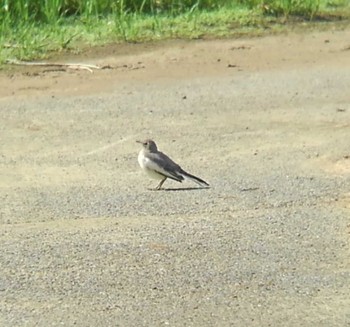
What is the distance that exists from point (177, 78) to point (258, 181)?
3.80 metres

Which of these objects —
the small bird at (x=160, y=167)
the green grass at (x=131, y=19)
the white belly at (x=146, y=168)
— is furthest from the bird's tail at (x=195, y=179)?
the green grass at (x=131, y=19)

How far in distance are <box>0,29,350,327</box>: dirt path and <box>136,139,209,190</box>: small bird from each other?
0.14 m

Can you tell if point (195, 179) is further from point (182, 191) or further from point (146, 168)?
point (146, 168)

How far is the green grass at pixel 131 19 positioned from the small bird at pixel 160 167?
441cm

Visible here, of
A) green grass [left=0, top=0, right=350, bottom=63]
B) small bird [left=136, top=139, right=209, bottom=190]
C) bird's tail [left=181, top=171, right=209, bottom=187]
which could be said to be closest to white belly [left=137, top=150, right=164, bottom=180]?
small bird [left=136, top=139, right=209, bottom=190]

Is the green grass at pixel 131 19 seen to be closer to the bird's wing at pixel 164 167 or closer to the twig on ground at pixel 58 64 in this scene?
the twig on ground at pixel 58 64

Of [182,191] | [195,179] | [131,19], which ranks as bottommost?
[131,19]

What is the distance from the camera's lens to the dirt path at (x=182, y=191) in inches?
264

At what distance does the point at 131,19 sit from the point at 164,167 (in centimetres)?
601

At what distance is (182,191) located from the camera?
29.7 feet

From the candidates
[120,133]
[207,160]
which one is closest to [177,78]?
[120,133]

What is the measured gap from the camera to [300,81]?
12766 millimetres

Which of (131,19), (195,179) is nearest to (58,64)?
(131,19)

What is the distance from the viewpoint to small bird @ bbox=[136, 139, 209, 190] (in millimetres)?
8789
